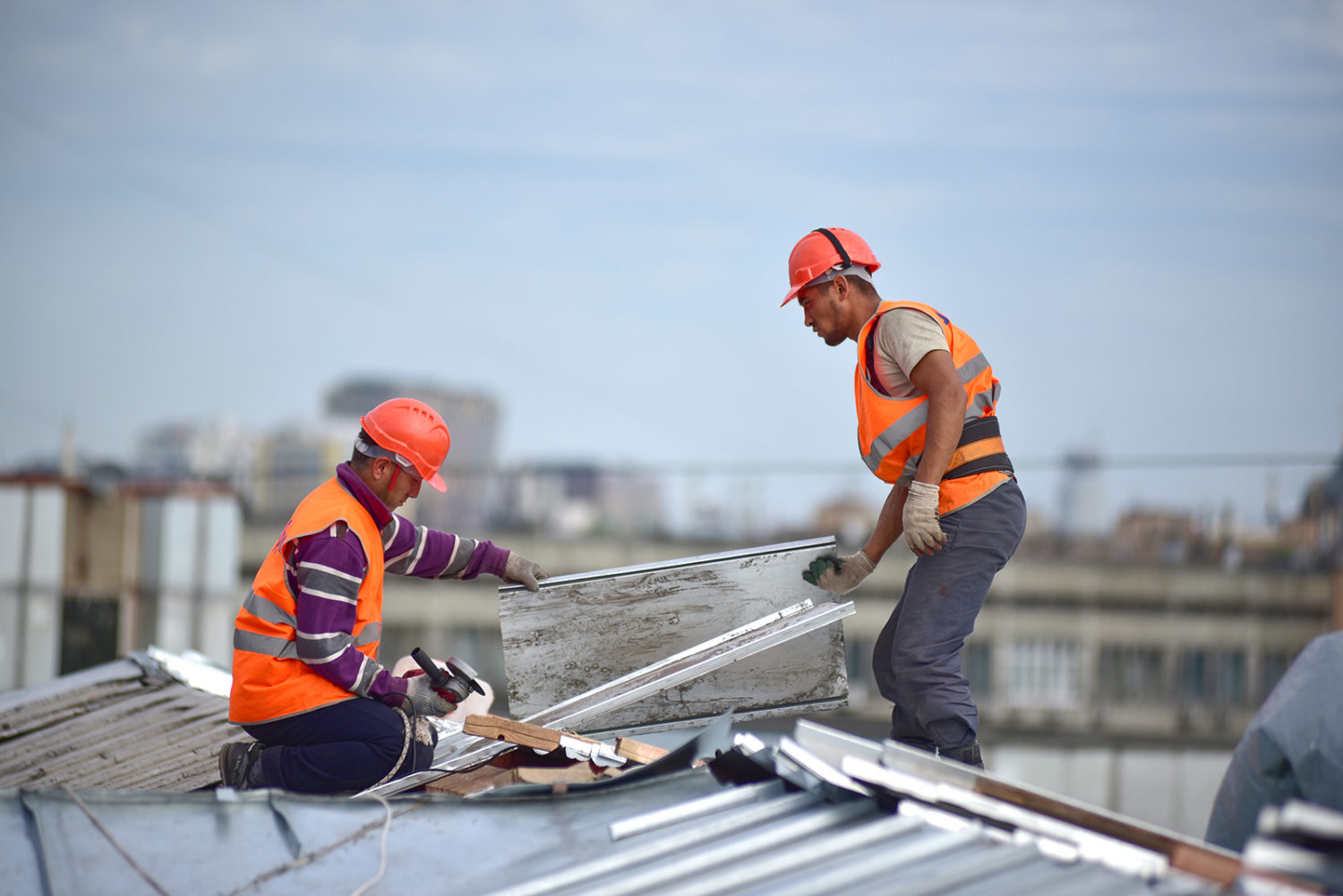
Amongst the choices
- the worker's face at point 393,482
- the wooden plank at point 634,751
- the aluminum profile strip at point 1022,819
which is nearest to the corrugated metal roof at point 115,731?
the worker's face at point 393,482

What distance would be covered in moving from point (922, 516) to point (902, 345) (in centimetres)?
58

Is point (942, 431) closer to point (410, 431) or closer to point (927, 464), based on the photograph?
point (927, 464)

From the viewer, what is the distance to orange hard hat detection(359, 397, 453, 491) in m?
4.25

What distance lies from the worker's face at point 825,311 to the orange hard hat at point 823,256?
0.17 feet

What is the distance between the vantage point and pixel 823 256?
4.29 metres

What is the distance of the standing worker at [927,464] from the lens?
4.02 metres

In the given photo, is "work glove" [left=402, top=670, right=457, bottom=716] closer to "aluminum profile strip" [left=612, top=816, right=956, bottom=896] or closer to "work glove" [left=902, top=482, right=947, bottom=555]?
"aluminum profile strip" [left=612, top=816, right=956, bottom=896]

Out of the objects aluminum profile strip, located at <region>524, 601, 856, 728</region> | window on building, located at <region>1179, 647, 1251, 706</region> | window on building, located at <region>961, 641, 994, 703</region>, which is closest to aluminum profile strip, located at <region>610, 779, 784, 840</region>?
aluminum profile strip, located at <region>524, 601, 856, 728</region>

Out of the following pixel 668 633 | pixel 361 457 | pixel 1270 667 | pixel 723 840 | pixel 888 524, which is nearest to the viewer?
pixel 723 840

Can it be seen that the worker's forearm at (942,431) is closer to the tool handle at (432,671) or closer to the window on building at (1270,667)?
the tool handle at (432,671)

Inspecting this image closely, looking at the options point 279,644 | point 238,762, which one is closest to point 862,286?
point 279,644

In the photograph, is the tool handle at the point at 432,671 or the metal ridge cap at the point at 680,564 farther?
the metal ridge cap at the point at 680,564

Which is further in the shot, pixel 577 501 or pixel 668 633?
pixel 577 501

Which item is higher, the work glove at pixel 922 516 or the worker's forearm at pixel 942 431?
the worker's forearm at pixel 942 431
